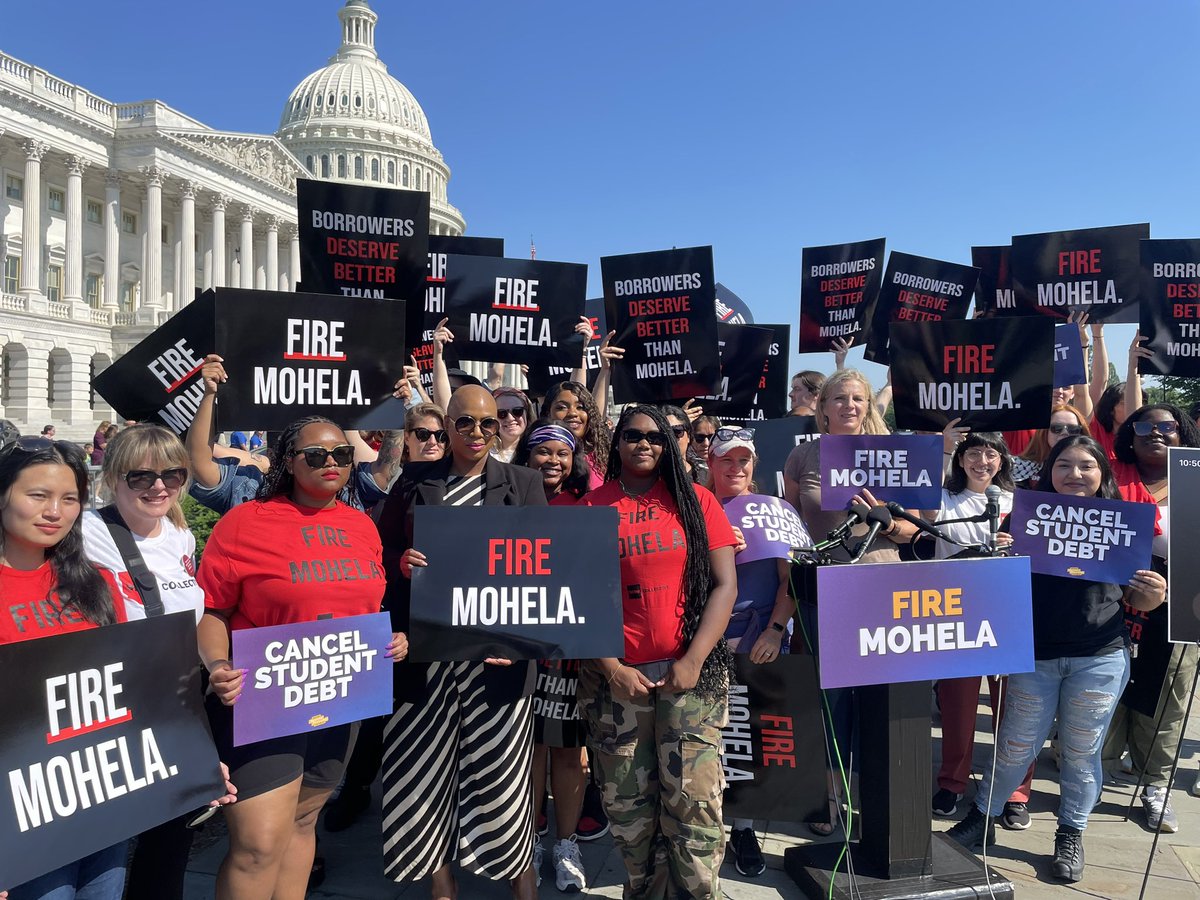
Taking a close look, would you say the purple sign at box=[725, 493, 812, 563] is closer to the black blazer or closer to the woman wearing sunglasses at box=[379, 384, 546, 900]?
the black blazer

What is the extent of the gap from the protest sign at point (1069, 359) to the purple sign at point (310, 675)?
18.6 feet

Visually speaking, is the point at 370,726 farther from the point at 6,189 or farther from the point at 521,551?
the point at 6,189

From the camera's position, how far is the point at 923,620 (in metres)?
3.58

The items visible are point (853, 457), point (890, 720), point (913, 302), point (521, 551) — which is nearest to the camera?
point (521, 551)

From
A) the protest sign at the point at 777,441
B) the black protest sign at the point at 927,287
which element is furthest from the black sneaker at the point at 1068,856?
the black protest sign at the point at 927,287

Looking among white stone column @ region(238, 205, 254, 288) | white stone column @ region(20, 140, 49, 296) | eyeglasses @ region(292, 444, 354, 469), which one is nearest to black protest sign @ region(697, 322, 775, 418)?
eyeglasses @ region(292, 444, 354, 469)

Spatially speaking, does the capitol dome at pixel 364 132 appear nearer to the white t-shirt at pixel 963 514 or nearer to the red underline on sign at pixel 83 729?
the white t-shirt at pixel 963 514

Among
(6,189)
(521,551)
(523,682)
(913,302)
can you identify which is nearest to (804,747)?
(523,682)

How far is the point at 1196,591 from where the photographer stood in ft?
12.7

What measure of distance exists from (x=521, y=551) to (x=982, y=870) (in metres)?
2.61

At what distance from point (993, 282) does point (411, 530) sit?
A: 7301mm

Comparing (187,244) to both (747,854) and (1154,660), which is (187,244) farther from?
(1154,660)

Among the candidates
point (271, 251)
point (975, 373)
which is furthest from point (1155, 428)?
point (271, 251)

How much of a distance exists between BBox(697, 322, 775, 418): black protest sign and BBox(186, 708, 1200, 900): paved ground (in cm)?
360
